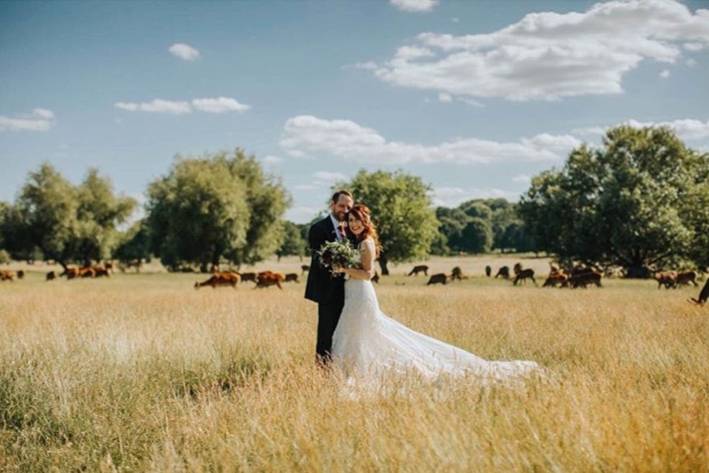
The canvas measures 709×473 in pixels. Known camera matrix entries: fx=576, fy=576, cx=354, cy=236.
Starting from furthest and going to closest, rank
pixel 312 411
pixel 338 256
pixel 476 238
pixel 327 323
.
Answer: pixel 476 238 → pixel 327 323 → pixel 338 256 → pixel 312 411

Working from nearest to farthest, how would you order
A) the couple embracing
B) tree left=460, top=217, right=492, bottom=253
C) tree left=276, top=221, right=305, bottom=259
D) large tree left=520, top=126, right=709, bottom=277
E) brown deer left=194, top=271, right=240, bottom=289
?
the couple embracing → brown deer left=194, top=271, right=240, bottom=289 → large tree left=520, top=126, right=709, bottom=277 → tree left=276, top=221, right=305, bottom=259 → tree left=460, top=217, right=492, bottom=253

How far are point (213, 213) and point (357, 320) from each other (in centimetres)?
4467

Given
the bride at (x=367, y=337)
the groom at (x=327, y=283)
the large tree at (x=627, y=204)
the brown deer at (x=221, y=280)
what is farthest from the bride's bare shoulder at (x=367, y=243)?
the large tree at (x=627, y=204)

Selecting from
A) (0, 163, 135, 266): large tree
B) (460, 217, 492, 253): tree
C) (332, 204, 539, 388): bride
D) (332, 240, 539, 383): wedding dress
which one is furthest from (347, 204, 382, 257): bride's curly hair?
(460, 217, 492, 253): tree

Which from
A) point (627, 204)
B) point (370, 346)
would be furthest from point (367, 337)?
point (627, 204)

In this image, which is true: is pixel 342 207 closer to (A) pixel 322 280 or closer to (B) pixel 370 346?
(A) pixel 322 280

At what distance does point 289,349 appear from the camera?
29.6 ft

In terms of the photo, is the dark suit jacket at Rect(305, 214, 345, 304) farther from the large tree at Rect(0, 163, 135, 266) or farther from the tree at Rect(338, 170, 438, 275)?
the large tree at Rect(0, 163, 135, 266)

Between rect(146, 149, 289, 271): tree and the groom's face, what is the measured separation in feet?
143

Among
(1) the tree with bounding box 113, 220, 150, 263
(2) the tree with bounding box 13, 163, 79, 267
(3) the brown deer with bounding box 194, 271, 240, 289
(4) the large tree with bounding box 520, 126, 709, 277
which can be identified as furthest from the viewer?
(1) the tree with bounding box 113, 220, 150, 263

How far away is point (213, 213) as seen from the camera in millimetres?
50562

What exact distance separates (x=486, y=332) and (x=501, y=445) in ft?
23.2

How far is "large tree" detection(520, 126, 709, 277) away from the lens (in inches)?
1615

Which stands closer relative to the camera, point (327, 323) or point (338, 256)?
point (338, 256)
